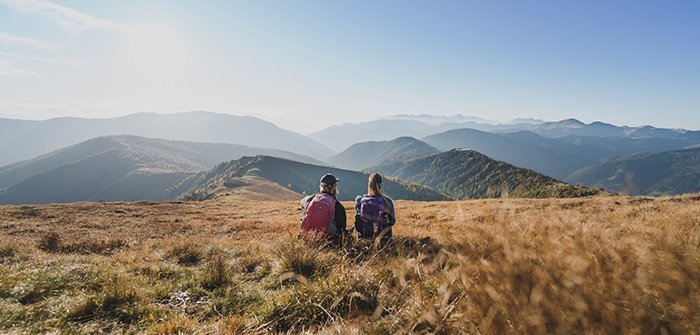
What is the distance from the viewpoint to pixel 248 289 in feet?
14.3

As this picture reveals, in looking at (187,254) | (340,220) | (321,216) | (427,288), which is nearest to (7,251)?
(187,254)

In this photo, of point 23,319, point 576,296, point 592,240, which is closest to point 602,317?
point 576,296

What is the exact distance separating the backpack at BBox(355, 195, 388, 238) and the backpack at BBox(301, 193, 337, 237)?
956 millimetres

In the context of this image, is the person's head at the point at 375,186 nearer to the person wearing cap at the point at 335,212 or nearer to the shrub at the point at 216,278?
the person wearing cap at the point at 335,212

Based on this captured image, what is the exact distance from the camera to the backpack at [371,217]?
304 inches

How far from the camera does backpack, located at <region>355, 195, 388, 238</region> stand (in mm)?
7732

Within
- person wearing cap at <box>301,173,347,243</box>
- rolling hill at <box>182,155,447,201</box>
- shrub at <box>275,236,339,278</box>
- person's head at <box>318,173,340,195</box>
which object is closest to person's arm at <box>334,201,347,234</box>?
person wearing cap at <box>301,173,347,243</box>

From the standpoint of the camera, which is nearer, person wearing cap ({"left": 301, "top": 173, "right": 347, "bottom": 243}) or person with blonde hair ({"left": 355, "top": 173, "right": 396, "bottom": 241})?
person wearing cap ({"left": 301, "top": 173, "right": 347, "bottom": 243})

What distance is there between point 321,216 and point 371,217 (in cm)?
129

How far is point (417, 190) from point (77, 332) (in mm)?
178782

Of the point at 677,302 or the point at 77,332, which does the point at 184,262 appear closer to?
the point at 77,332

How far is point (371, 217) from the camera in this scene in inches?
307

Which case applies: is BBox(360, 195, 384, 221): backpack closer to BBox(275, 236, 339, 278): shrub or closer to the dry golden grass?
the dry golden grass

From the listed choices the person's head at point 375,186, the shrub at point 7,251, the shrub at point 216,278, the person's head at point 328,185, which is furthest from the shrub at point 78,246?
the person's head at point 375,186
